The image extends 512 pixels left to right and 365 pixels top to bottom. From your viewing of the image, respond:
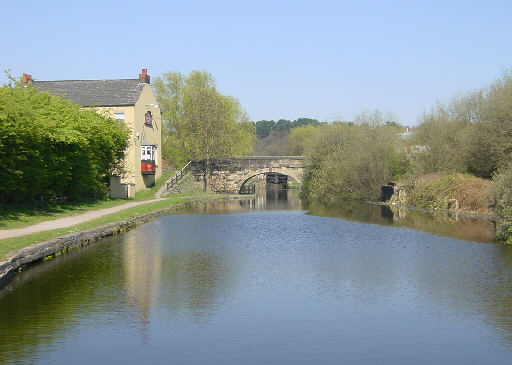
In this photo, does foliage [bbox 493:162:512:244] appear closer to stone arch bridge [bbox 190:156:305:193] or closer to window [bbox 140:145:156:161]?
window [bbox 140:145:156:161]

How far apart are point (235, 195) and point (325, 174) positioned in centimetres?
1048

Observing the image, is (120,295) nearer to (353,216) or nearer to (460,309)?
(460,309)

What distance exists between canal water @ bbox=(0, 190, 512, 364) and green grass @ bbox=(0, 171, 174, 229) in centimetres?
415

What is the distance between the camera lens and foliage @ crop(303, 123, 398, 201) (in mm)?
51125

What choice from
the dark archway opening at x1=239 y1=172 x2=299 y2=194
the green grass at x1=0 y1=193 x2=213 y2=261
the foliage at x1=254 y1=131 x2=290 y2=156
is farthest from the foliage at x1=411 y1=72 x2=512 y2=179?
the foliage at x1=254 y1=131 x2=290 y2=156

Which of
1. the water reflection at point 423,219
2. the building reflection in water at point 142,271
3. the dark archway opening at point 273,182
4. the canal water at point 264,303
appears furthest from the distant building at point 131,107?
the dark archway opening at point 273,182

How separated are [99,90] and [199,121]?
11353 millimetres

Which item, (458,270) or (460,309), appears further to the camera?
(458,270)

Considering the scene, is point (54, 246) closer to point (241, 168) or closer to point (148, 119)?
point (148, 119)

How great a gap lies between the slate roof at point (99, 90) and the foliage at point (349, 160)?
56.1 feet

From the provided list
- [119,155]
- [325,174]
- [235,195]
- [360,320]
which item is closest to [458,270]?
[360,320]

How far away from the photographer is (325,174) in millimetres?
55000

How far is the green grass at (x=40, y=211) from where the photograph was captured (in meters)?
25.9

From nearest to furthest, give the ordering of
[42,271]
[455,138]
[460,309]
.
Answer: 1. [460,309]
2. [42,271]
3. [455,138]
